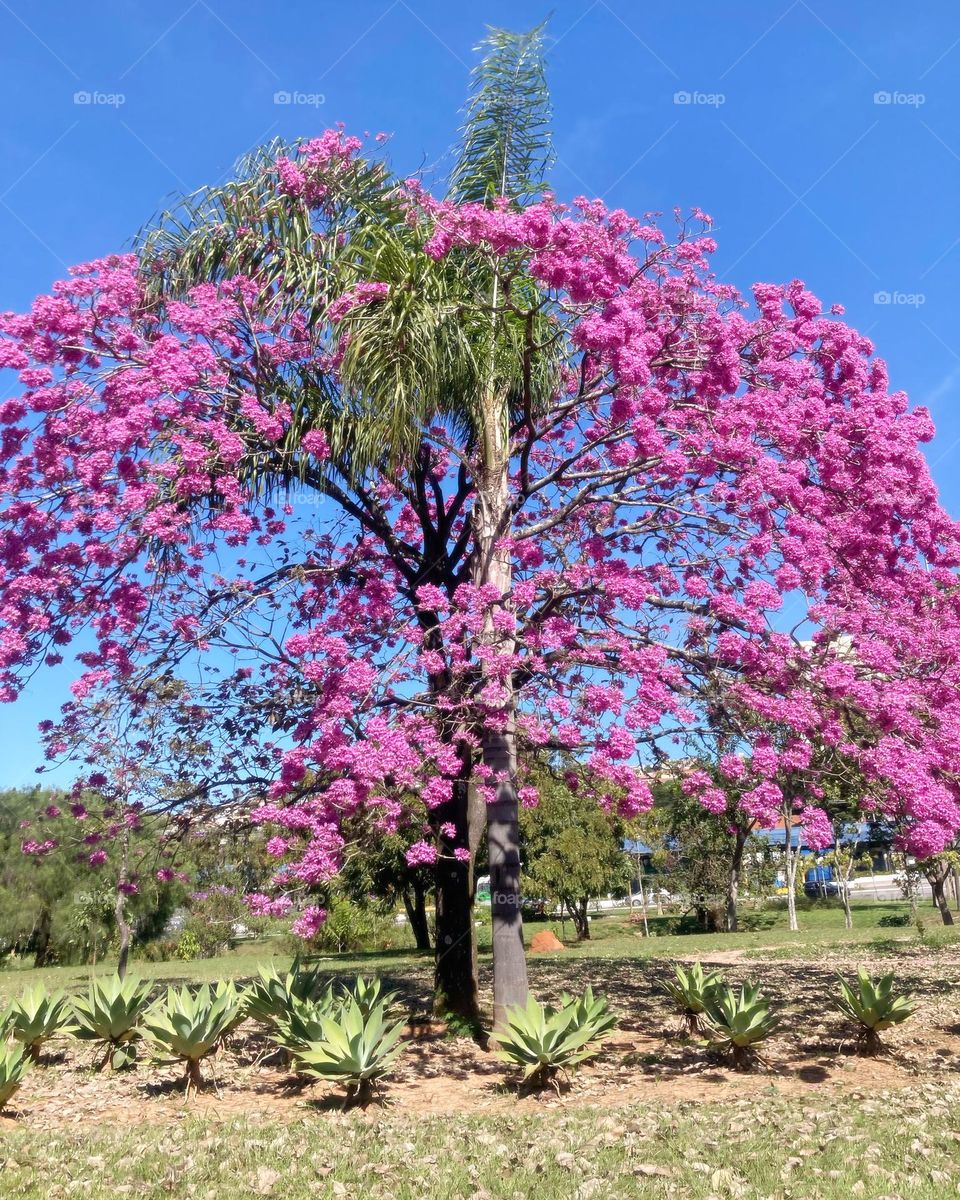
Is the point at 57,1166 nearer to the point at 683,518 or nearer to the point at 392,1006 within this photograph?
the point at 392,1006

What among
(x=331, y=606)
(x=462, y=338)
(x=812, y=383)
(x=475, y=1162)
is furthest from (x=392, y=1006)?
(x=812, y=383)

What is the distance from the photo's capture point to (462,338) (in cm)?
972

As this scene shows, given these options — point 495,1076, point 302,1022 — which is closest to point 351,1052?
point 302,1022

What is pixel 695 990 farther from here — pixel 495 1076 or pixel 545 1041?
pixel 545 1041

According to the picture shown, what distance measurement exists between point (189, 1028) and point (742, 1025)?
512cm

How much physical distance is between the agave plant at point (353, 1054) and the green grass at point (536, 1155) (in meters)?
0.31

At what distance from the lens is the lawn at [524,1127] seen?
547 centimetres

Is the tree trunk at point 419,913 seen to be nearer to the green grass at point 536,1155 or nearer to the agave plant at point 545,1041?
the agave plant at point 545,1041

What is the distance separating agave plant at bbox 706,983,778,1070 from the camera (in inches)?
331

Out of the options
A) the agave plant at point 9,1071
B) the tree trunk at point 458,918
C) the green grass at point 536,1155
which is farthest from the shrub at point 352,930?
the green grass at point 536,1155

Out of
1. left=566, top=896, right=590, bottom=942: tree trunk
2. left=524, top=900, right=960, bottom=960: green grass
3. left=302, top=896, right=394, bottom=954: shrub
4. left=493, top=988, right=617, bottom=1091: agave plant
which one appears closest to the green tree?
left=524, top=900, right=960, bottom=960: green grass

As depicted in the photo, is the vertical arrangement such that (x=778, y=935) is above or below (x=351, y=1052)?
below

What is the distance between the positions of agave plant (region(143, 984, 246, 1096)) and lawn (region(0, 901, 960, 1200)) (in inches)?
10.3

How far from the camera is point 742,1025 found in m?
8.44
